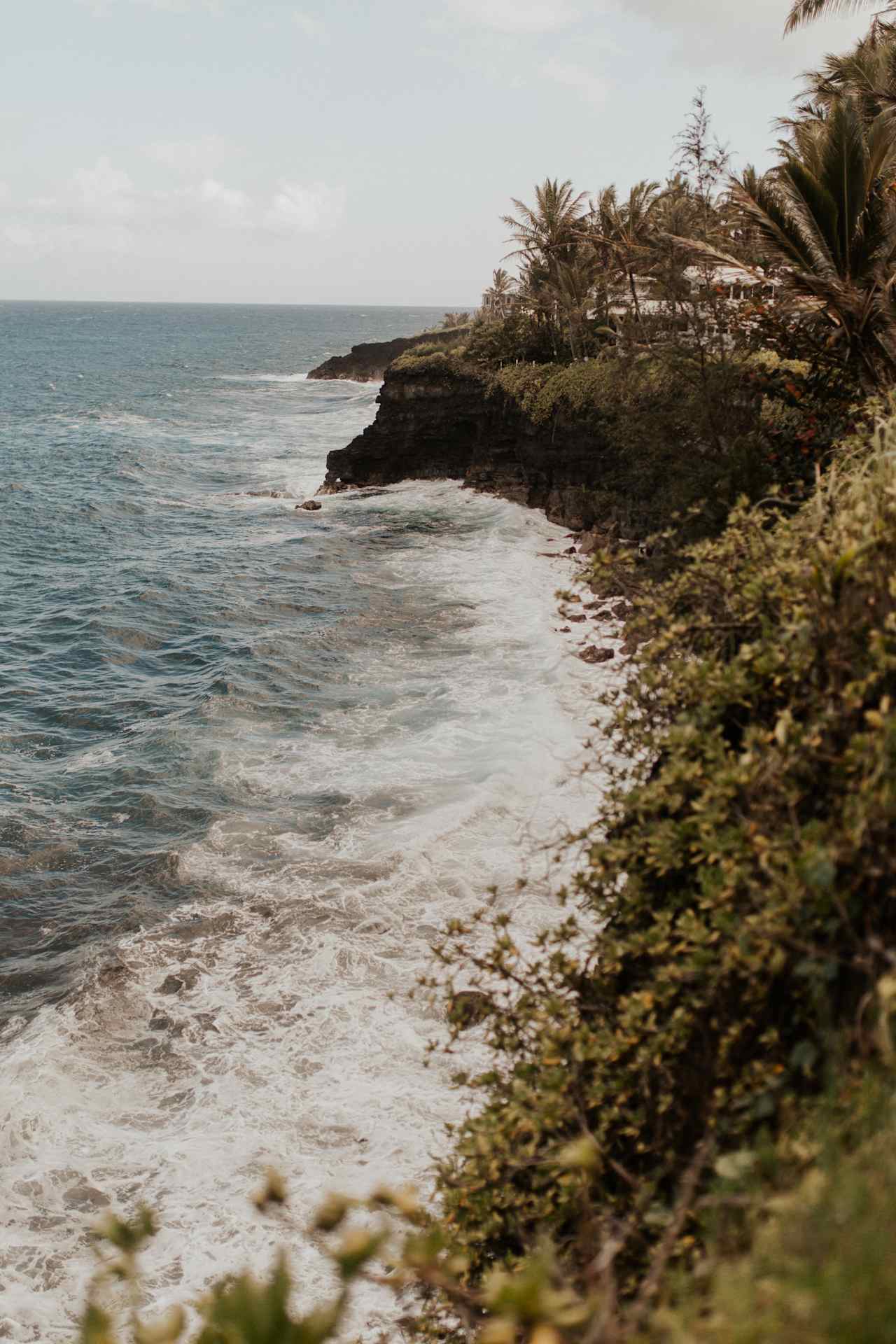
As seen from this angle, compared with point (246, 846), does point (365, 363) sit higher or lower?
higher

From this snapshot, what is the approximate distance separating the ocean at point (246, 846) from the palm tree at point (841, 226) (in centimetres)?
768

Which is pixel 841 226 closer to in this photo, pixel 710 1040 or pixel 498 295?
pixel 710 1040

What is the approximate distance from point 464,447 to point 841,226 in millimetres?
27054

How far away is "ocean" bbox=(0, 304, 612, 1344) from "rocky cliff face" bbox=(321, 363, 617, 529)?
1.92 m

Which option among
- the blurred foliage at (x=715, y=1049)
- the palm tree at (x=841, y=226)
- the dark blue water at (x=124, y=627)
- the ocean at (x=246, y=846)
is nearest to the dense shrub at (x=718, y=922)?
the blurred foliage at (x=715, y=1049)

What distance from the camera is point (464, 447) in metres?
40.0

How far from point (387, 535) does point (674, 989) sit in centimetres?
2899

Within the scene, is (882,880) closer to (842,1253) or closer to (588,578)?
(842,1253)

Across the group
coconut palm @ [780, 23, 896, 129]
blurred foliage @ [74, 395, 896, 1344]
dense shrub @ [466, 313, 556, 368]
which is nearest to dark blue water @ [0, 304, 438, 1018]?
blurred foliage @ [74, 395, 896, 1344]

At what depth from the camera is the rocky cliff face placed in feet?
106

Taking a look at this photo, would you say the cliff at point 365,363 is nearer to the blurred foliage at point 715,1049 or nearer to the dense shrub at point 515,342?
the dense shrub at point 515,342

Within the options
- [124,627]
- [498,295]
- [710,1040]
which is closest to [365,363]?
[498,295]

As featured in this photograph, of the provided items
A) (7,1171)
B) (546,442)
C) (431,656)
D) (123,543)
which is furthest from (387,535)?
(7,1171)

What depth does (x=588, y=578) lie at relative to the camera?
285 inches
